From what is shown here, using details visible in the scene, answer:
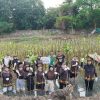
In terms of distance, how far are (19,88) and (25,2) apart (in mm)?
30009

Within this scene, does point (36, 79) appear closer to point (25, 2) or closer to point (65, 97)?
point (65, 97)

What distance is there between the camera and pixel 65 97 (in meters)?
10.5

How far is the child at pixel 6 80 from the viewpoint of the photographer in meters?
12.1

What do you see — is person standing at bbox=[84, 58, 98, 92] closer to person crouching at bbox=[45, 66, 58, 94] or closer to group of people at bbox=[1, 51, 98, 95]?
group of people at bbox=[1, 51, 98, 95]

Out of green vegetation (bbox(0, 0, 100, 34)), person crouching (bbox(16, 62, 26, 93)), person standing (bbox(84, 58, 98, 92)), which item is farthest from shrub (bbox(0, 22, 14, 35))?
person standing (bbox(84, 58, 98, 92))

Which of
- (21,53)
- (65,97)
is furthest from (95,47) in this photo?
(65,97)

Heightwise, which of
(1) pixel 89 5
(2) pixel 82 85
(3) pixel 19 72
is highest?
(1) pixel 89 5

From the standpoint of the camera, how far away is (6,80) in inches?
477

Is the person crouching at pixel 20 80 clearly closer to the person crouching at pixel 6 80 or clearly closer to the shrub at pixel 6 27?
the person crouching at pixel 6 80

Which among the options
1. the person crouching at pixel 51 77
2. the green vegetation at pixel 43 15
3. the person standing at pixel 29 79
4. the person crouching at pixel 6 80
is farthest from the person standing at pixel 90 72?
the green vegetation at pixel 43 15

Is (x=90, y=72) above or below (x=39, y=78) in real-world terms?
above

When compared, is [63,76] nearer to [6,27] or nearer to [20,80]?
[20,80]

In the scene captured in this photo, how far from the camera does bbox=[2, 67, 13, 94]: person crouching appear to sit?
1206 centimetres

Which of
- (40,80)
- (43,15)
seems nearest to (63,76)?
(40,80)
